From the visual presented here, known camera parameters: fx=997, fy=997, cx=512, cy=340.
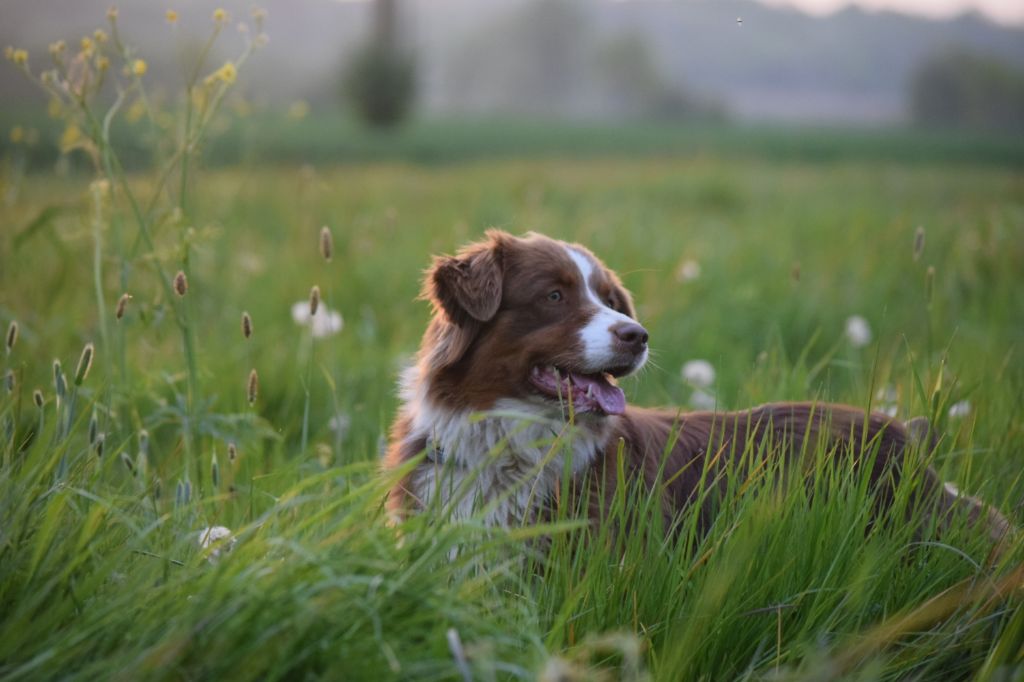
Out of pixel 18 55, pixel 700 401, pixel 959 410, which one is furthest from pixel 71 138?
pixel 959 410

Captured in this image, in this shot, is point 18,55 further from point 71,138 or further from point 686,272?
point 686,272

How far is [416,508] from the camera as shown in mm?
3439

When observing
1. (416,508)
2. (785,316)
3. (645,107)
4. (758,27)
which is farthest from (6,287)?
(758,27)

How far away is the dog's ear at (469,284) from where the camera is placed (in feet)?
11.9

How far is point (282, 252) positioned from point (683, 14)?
2883 inches

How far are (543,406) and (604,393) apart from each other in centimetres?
24

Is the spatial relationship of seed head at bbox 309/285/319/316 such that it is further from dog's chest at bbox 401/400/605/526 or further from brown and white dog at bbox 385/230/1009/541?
dog's chest at bbox 401/400/605/526

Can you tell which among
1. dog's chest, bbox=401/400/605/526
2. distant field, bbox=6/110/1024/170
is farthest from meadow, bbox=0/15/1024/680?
distant field, bbox=6/110/1024/170

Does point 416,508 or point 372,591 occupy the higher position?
point 372,591

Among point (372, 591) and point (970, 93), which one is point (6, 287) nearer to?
point (372, 591)

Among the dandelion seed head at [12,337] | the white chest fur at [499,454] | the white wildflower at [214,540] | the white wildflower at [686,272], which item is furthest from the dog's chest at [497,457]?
the white wildflower at [686,272]

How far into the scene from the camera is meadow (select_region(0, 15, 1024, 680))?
7.04ft

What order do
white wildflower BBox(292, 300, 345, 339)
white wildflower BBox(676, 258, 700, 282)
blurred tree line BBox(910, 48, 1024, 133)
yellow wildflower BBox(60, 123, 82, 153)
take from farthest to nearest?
blurred tree line BBox(910, 48, 1024, 133)
white wildflower BBox(676, 258, 700, 282)
white wildflower BBox(292, 300, 345, 339)
yellow wildflower BBox(60, 123, 82, 153)

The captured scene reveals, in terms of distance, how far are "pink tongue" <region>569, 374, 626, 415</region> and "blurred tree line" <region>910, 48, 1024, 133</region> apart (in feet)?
131
